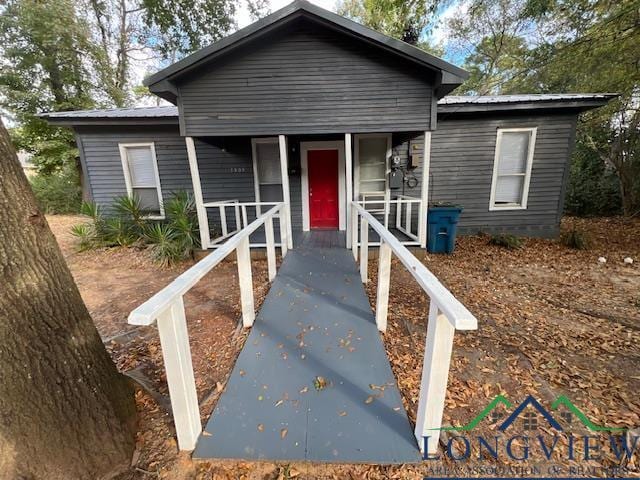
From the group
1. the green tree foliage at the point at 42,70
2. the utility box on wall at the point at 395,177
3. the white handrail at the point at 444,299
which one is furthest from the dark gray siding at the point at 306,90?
the green tree foliage at the point at 42,70

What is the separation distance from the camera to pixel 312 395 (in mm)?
1927

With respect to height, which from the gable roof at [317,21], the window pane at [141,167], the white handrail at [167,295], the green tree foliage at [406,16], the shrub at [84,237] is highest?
the green tree foliage at [406,16]

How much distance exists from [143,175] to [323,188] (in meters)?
4.78

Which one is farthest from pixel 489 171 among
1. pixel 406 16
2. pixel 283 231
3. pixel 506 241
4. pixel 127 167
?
pixel 127 167

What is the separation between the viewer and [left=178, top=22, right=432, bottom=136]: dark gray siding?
15.3 feet

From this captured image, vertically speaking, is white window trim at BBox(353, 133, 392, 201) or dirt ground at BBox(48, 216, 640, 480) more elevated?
white window trim at BBox(353, 133, 392, 201)

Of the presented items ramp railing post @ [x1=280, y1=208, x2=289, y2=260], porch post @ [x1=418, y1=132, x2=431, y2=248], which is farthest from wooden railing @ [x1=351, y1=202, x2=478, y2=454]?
Answer: porch post @ [x1=418, y1=132, x2=431, y2=248]

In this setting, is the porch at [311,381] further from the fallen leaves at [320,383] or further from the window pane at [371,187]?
the window pane at [371,187]

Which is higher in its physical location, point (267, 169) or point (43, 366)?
point (267, 169)

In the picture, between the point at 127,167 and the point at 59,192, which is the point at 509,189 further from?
the point at 59,192

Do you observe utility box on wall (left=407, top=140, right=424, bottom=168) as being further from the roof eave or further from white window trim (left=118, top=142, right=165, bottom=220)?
white window trim (left=118, top=142, right=165, bottom=220)

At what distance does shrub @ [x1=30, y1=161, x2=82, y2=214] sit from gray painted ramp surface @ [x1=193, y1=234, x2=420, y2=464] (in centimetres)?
1439

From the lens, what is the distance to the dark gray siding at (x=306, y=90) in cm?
465

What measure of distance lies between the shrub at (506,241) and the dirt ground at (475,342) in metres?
0.60
